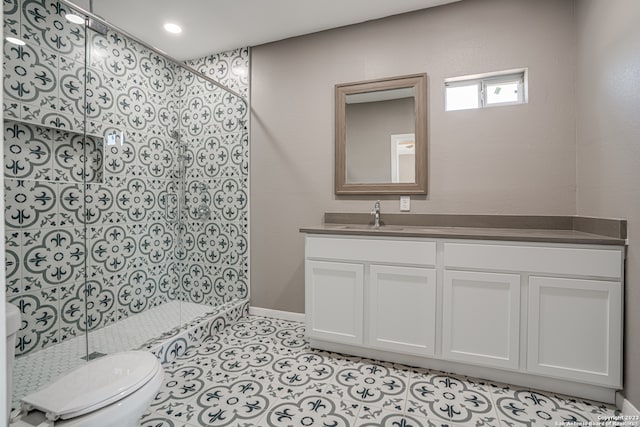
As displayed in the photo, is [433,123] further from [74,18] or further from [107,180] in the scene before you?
[74,18]

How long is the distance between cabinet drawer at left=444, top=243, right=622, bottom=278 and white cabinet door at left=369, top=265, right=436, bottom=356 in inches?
8.3

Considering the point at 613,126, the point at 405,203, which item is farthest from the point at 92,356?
the point at 613,126

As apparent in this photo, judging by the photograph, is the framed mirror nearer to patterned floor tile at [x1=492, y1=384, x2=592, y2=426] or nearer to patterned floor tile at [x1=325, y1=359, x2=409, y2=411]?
patterned floor tile at [x1=325, y1=359, x2=409, y2=411]

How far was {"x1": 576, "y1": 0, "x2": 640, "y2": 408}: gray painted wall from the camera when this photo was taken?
1.52 meters

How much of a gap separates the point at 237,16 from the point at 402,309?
99.2 inches

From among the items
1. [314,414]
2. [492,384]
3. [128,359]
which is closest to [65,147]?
[128,359]

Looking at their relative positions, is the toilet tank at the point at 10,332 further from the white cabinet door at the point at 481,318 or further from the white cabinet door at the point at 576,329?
the white cabinet door at the point at 576,329

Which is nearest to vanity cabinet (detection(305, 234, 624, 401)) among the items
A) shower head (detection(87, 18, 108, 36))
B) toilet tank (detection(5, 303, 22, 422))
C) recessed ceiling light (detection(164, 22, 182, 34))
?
toilet tank (detection(5, 303, 22, 422))

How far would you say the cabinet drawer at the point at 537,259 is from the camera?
1622mm

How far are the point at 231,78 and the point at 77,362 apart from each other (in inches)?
102

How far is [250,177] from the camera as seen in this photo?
117 inches

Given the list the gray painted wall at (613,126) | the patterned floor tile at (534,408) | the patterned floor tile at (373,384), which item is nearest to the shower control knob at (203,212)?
the patterned floor tile at (373,384)

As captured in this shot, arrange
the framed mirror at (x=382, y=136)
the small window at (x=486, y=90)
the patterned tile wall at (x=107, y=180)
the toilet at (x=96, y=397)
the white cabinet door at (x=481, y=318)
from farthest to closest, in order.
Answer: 1. the framed mirror at (x=382, y=136)
2. the small window at (x=486, y=90)
3. the patterned tile wall at (x=107, y=180)
4. the white cabinet door at (x=481, y=318)
5. the toilet at (x=96, y=397)

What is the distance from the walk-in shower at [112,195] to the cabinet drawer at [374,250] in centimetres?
106
